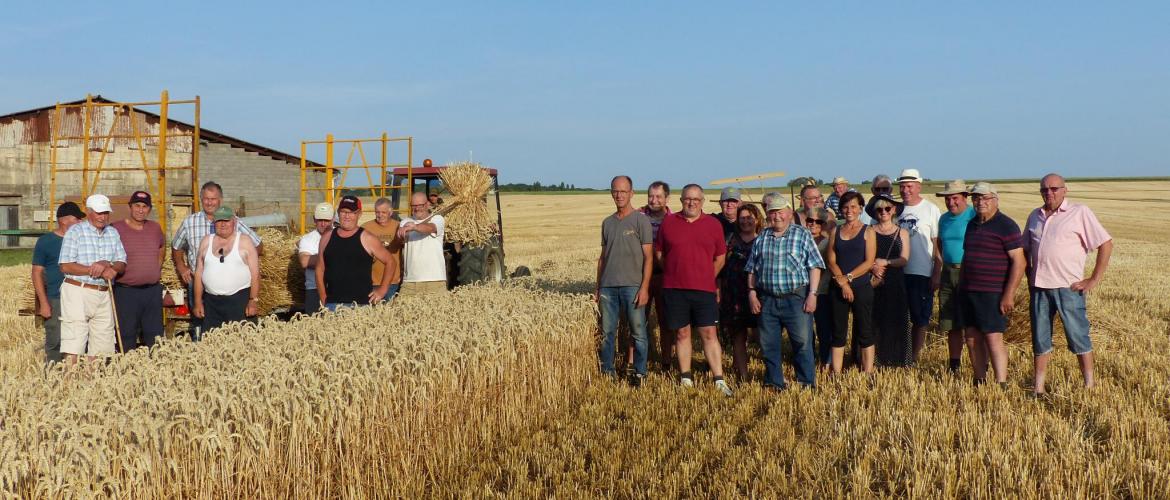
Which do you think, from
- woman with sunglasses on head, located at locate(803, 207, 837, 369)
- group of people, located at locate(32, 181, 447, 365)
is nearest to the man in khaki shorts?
group of people, located at locate(32, 181, 447, 365)

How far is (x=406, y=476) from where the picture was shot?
430 cm

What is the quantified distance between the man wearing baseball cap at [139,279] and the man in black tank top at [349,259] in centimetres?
131

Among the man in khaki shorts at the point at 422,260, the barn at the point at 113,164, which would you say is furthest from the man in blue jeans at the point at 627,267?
the barn at the point at 113,164

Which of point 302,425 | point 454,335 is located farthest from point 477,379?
point 302,425

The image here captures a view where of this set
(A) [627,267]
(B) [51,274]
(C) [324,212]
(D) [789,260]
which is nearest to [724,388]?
(D) [789,260]

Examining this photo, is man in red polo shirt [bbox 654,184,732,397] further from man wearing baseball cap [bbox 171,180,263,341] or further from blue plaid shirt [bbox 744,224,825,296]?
man wearing baseball cap [bbox 171,180,263,341]

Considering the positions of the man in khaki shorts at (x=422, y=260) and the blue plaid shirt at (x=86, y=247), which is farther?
the man in khaki shorts at (x=422, y=260)

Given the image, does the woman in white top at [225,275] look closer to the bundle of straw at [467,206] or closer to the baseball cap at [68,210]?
the baseball cap at [68,210]

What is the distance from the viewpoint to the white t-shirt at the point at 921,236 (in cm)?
706

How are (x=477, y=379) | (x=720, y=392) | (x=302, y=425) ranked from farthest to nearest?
(x=720, y=392) → (x=477, y=379) → (x=302, y=425)

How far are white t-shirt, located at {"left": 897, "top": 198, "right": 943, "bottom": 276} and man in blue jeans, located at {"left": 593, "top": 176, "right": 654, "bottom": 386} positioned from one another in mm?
2253

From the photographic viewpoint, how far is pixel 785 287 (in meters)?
6.42

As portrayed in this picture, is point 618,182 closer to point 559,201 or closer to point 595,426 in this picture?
point 595,426

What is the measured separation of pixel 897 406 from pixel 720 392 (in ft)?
4.35
